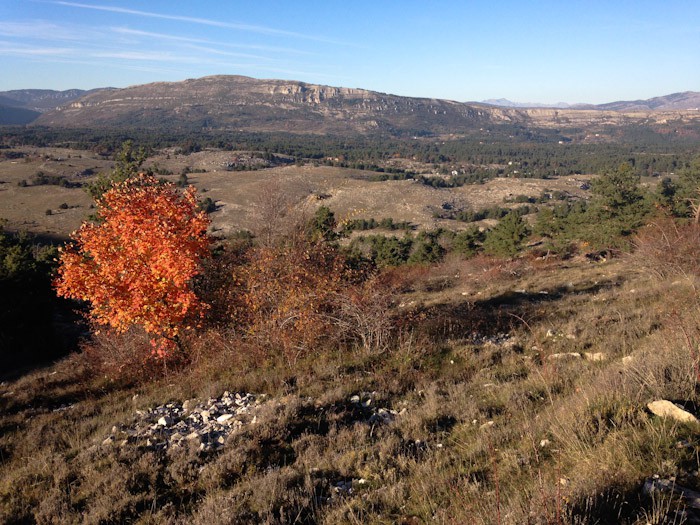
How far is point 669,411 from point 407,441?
263 centimetres

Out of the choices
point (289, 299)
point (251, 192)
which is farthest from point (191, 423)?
point (251, 192)

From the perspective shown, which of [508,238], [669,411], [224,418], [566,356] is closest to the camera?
[669,411]

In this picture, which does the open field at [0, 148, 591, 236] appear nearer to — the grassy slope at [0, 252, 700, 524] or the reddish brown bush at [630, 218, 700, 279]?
the reddish brown bush at [630, 218, 700, 279]

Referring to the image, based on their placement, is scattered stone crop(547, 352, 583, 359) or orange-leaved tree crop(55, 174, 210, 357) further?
A: orange-leaved tree crop(55, 174, 210, 357)

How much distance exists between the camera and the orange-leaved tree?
33.2ft

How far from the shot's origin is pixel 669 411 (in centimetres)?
394

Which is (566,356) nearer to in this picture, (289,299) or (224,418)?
(224,418)

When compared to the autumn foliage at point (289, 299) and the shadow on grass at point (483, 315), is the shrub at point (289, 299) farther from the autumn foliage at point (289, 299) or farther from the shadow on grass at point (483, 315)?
the shadow on grass at point (483, 315)

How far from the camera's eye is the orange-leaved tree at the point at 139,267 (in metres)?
10.1

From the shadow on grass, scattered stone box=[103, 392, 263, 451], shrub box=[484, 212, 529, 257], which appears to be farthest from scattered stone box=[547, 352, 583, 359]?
shrub box=[484, 212, 529, 257]

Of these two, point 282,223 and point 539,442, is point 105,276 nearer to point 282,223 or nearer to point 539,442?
point 539,442

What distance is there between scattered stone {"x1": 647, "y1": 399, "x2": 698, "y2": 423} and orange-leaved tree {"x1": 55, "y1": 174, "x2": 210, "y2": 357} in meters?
9.01

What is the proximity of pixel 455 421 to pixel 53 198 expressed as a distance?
76.5m

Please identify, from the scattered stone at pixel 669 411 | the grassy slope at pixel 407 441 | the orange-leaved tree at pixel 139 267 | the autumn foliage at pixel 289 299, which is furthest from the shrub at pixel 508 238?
the scattered stone at pixel 669 411
